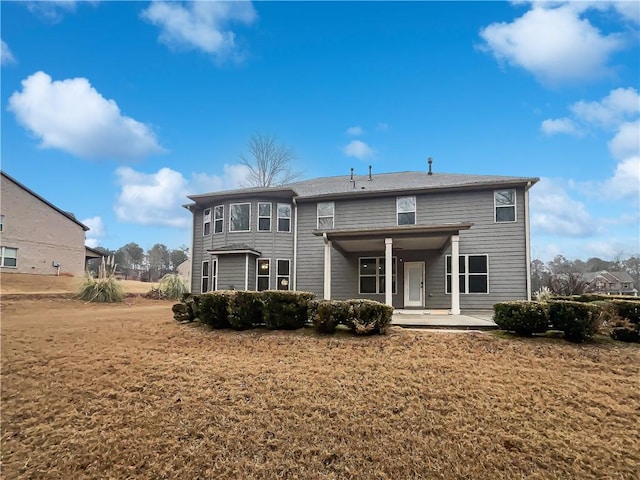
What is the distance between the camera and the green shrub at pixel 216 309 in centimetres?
866

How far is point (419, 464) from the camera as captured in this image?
3.59m

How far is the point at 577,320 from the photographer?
684cm

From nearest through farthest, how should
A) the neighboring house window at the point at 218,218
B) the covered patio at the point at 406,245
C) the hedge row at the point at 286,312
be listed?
1. the hedge row at the point at 286,312
2. the covered patio at the point at 406,245
3. the neighboring house window at the point at 218,218

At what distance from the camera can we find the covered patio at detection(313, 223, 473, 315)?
11.1m

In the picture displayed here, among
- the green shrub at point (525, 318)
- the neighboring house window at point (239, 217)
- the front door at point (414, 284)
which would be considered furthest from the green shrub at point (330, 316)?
the neighboring house window at point (239, 217)

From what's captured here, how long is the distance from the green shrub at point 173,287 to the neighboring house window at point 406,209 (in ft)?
44.8

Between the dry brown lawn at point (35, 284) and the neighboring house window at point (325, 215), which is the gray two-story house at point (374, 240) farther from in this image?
the dry brown lawn at point (35, 284)

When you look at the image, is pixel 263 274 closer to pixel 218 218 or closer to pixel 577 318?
pixel 218 218

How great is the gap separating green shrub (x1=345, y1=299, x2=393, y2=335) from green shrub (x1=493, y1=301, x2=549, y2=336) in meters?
2.54

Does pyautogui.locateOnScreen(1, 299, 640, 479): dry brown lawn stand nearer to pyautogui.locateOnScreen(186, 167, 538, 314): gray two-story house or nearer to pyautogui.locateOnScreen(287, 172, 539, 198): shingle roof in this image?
pyautogui.locateOnScreen(186, 167, 538, 314): gray two-story house

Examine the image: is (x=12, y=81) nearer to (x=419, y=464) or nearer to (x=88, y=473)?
(x=88, y=473)

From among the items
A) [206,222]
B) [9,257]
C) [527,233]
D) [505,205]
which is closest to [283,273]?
[206,222]

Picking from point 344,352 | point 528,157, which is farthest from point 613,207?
point 344,352

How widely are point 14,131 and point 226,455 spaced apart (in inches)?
650
